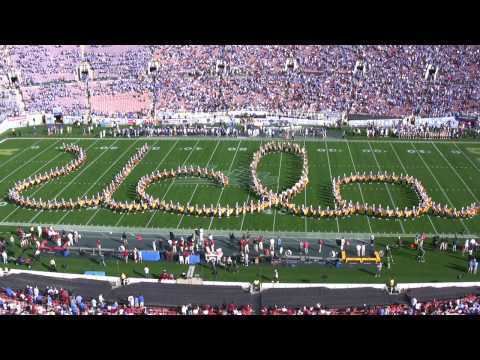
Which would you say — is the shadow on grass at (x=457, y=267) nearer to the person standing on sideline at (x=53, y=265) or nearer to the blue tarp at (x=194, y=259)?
the blue tarp at (x=194, y=259)

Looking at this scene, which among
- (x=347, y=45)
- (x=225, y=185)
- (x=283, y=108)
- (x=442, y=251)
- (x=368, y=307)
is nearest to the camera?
(x=368, y=307)

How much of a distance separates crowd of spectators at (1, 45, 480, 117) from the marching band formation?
11.5 metres

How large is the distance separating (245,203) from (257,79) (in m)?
19.1

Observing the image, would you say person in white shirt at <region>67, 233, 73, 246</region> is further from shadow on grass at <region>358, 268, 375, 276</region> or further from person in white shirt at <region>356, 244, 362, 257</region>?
shadow on grass at <region>358, 268, 375, 276</region>

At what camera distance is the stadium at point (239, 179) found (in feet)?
56.9

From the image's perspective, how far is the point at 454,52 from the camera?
39406 mm

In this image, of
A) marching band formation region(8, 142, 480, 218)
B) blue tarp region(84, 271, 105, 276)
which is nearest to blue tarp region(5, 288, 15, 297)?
blue tarp region(84, 271, 105, 276)

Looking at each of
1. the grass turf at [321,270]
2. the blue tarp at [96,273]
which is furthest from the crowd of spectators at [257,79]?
the blue tarp at [96,273]

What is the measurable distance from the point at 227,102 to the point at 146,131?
23.2 ft

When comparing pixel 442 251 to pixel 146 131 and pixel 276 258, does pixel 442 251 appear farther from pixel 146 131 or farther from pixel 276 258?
pixel 146 131

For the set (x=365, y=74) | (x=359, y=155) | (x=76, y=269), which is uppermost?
(x=365, y=74)

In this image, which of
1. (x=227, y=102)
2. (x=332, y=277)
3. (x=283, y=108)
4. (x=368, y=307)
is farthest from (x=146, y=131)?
(x=368, y=307)

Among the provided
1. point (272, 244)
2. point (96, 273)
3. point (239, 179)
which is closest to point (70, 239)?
point (96, 273)

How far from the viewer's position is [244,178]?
26312 millimetres
